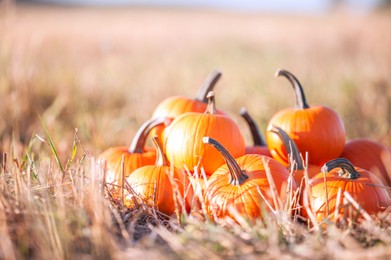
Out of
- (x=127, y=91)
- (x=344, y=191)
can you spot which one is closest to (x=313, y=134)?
(x=344, y=191)

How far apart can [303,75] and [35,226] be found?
455 centimetres

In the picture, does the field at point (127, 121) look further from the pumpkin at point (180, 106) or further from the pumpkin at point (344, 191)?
the pumpkin at point (180, 106)

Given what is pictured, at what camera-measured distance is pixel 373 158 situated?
2535 millimetres

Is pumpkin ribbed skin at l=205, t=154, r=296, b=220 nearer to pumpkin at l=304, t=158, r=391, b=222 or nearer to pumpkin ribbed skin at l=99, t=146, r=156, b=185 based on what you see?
pumpkin at l=304, t=158, r=391, b=222

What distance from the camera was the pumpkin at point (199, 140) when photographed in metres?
2.20

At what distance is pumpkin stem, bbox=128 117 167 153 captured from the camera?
2467 millimetres

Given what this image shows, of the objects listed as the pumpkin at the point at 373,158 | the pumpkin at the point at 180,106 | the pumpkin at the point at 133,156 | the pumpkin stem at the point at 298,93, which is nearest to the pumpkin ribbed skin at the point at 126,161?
the pumpkin at the point at 133,156

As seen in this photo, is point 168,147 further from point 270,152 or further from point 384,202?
point 384,202

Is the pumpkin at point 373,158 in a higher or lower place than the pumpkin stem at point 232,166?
lower

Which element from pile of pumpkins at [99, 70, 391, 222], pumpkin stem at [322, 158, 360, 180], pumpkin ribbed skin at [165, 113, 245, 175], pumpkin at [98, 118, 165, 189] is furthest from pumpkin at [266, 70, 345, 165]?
pumpkin at [98, 118, 165, 189]

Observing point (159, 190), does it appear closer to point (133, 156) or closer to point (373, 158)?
point (133, 156)

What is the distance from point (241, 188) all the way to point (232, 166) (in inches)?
3.8

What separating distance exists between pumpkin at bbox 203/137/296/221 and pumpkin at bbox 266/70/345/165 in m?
0.41

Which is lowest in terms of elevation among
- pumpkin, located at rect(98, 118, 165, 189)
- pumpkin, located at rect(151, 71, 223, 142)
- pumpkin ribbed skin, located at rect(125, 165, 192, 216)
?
pumpkin ribbed skin, located at rect(125, 165, 192, 216)
